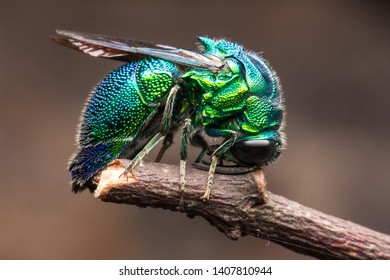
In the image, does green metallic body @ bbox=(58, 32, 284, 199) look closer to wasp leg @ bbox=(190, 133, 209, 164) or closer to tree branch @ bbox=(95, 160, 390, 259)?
wasp leg @ bbox=(190, 133, 209, 164)

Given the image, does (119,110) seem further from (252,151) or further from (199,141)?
(252,151)

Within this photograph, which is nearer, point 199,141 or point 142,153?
point 142,153

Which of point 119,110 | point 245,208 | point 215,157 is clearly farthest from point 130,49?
point 245,208

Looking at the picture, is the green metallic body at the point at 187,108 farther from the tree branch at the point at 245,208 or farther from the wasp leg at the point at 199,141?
the tree branch at the point at 245,208

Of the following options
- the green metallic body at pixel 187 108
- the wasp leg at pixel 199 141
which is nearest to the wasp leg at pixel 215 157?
the green metallic body at pixel 187 108

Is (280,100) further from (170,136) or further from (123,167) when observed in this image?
(123,167)
